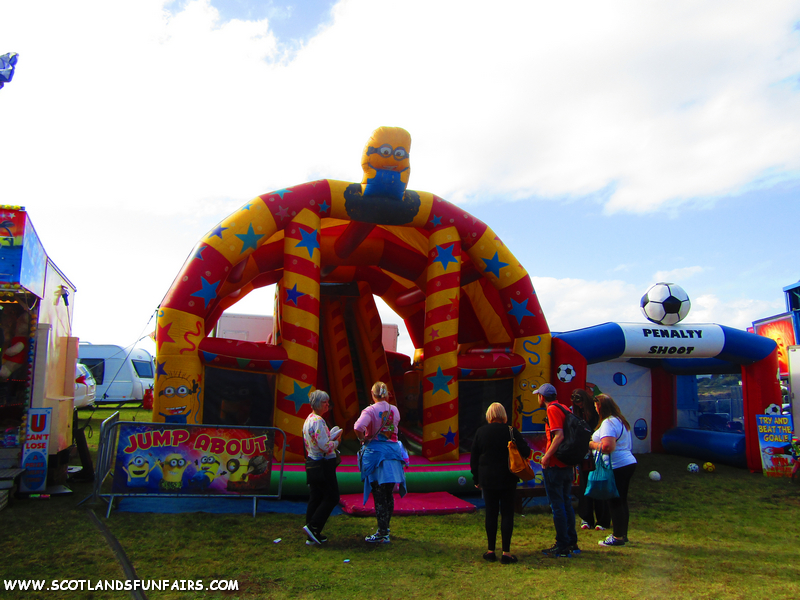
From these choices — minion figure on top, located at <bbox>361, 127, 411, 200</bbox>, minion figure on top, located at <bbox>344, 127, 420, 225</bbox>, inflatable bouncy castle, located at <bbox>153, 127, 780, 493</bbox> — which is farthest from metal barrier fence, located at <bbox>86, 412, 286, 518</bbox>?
minion figure on top, located at <bbox>361, 127, 411, 200</bbox>

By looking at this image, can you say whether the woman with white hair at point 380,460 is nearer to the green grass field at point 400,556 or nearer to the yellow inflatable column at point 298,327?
the green grass field at point 400,556

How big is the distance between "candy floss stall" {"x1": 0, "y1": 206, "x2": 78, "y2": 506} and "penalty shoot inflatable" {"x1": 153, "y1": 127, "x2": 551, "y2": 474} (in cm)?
123

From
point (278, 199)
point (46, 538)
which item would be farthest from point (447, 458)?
point (46, 538)

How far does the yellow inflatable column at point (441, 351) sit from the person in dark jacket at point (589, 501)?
8.43ft

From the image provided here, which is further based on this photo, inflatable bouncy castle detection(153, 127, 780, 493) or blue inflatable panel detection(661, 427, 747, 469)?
blue inflatable panel detection(661, 427, 747, 469)

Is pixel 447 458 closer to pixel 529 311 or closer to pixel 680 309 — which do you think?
pixel 529 311

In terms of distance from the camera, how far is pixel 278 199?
25.1 ft

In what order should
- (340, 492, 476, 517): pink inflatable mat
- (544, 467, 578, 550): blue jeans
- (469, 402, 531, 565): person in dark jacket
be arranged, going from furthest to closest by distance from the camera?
(340, 492, 476, 517): pink inflatable mat, (544, 467, 578, 550): blue jeans, (469, 402, 531, 565): person in dark jacket

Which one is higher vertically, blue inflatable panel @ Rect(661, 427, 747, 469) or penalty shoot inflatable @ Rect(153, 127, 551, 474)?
penalty shoot inflatable @ Rect(153, 127, 551, 474)

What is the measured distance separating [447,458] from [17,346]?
216 inches

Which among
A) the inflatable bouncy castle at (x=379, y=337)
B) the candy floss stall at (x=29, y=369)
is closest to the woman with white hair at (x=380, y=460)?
Answer: the inflatable bouncy castle at (x=379, y=337)

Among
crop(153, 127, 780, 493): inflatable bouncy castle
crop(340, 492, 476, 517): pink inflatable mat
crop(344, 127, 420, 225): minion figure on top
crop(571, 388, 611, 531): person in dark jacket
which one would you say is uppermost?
crop(344, 127, 420, 225): minion figure on top

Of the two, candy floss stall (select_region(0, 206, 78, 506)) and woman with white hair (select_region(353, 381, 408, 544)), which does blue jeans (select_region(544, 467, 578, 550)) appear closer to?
woman with white hair (select_region(353, 381, 408, 544))

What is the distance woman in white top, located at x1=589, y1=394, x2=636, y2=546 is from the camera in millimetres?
4719
